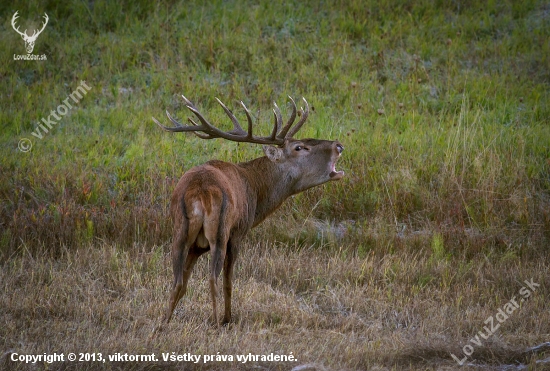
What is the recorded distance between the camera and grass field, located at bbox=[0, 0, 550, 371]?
7035mm

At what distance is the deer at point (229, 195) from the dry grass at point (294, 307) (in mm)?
489

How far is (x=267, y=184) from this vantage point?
7.93 m

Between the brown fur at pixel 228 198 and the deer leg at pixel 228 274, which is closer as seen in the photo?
the brown fur at pixel 228 198

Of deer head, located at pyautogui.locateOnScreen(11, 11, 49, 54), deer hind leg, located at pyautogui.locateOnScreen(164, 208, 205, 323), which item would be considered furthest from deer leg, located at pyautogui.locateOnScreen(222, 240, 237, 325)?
deer head, located at pyautogui.locateOnScreen(11, 11, 49, 54)

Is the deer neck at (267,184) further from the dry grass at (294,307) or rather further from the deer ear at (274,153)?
the dry grass at (294,307)

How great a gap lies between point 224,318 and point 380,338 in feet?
4.69

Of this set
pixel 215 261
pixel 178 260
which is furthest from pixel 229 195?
pixel 178 260

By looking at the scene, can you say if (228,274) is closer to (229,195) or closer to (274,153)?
(229,195)

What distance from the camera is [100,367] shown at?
6.05 m

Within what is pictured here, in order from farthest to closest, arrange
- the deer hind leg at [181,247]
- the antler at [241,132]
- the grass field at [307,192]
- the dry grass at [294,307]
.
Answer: the antler at [241,132] < the grass field at [307,192] < the deer hind leg at [181,247] < the dry grass at [294,307]

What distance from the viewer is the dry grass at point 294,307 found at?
21.5 ft

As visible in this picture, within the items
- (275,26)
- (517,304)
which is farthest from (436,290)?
(275,26)

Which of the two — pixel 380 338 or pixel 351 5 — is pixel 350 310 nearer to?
pixel 380 338

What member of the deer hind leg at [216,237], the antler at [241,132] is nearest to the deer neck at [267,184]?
the antler at [241,132]
